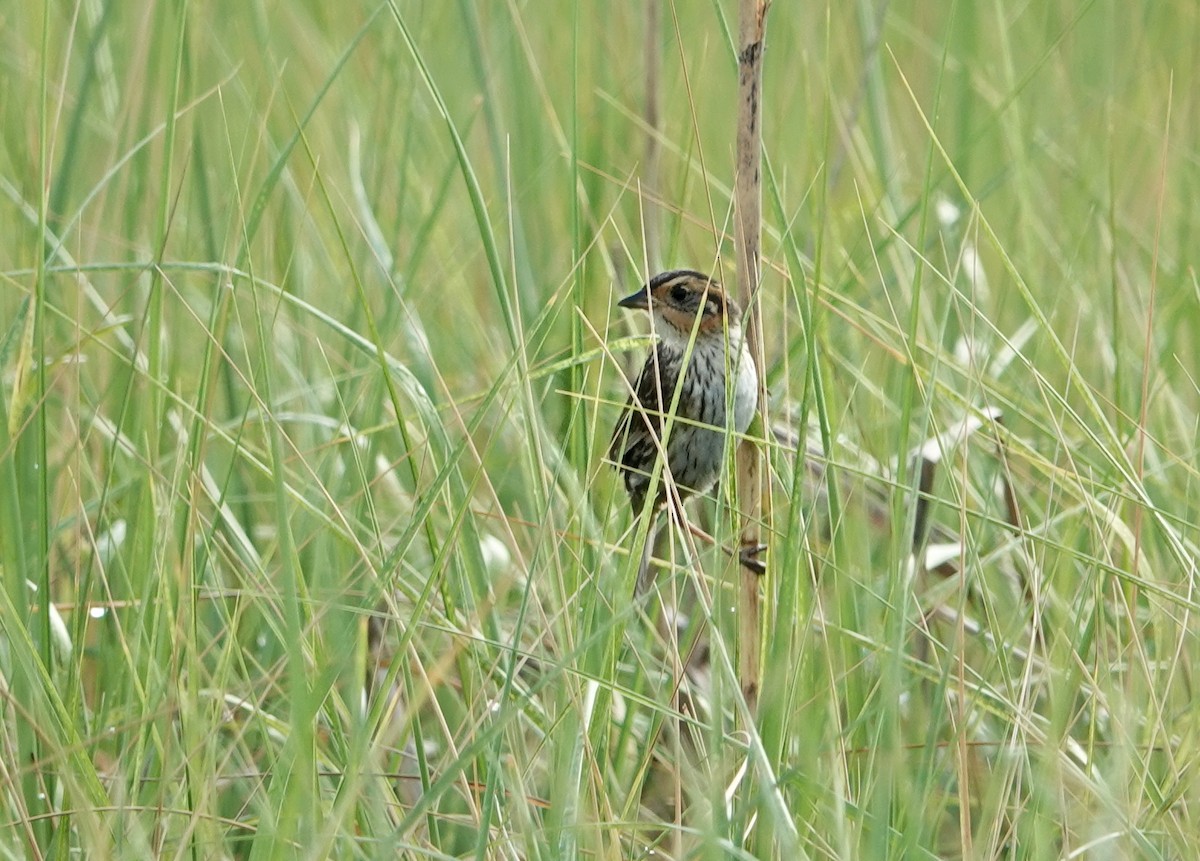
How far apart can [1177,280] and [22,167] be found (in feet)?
8.47

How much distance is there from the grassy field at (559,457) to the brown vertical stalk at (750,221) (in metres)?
0.05

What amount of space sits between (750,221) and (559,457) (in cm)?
47

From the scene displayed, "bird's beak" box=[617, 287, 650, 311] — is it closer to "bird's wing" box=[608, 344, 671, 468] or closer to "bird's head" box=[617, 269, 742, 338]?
"bird's head" box=[617, 269, 742, 338]

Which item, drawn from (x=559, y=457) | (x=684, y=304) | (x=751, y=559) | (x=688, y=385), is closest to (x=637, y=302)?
(x=684, y=304)

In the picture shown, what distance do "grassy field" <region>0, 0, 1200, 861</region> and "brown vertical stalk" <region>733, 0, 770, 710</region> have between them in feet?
0.16

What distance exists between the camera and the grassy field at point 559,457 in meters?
1.92

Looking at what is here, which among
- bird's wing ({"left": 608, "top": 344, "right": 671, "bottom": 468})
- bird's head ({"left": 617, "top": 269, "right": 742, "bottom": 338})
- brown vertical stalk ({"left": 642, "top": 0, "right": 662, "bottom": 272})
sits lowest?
bird's wing ({"left": 608, "top": 344, "right": 671, "bottom": 468})

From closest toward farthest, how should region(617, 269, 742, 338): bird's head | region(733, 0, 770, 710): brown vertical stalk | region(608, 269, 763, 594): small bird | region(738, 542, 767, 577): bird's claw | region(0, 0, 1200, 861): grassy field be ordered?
region(0, 0, 1200, 861): grassy field < region(733, 0, 770, 710): brown vertical stalk < region(738, 542, 767, 577): bird's claw < region(617, 269, 742, 338): bird's head < region(608, 269, 763, 594): small bird

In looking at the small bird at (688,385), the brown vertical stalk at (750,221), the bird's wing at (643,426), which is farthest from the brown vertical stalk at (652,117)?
the brown vertical stalk at (750,221)

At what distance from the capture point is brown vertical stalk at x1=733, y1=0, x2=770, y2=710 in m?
2.15

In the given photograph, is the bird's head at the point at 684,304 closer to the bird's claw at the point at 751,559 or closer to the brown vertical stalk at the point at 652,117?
the brown vertical stalk at the point at 652,117

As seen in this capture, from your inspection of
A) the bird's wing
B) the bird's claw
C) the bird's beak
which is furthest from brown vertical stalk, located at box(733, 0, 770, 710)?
the bird's wing

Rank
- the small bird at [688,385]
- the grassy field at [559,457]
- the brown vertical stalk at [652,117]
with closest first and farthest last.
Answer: the grassy field at [559,457]
the brown vertical stalk at [652,117]
the small bird at [688,385]

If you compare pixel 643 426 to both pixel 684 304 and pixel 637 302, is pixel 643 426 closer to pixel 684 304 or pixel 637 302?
pixel 684 304
